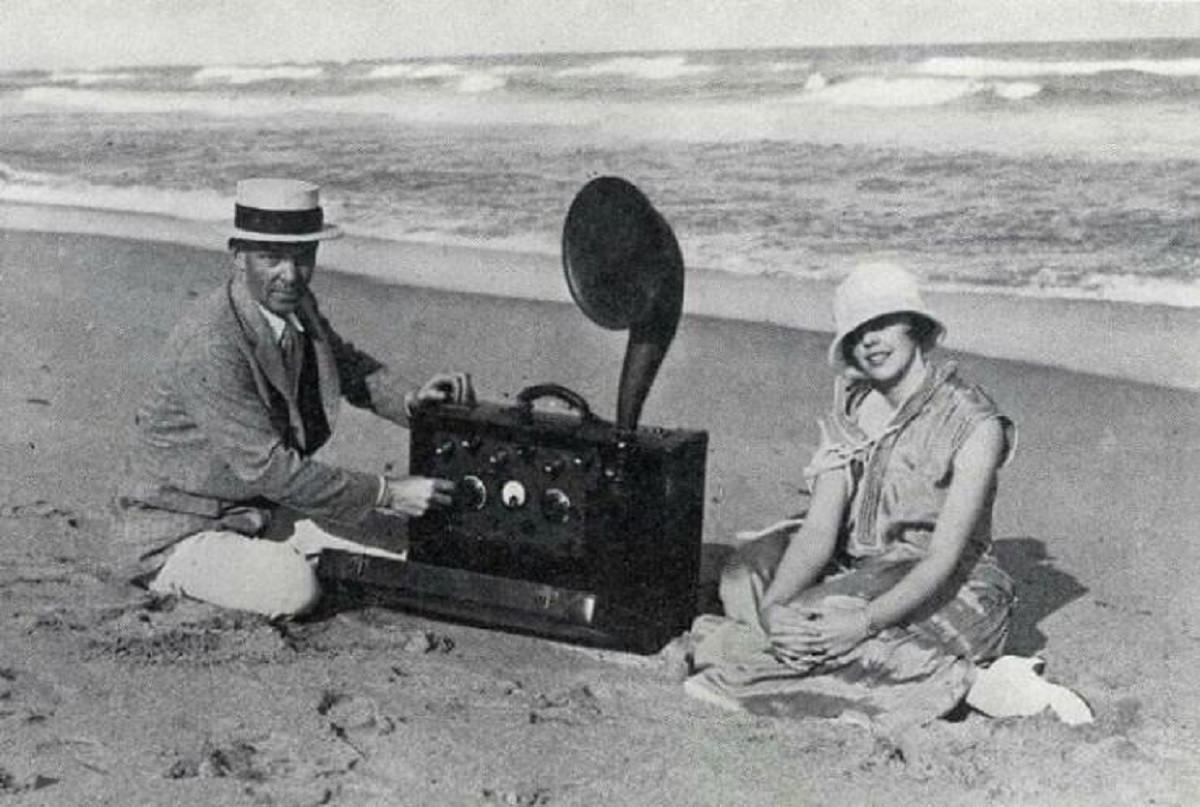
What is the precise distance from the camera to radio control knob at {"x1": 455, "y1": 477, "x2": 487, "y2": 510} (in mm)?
3332

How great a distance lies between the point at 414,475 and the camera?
3.43 metres

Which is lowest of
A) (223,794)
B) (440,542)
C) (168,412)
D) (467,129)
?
(223,794)

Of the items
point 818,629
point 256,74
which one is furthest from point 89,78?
point 818,629

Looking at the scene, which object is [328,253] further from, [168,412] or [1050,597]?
[1050,597]

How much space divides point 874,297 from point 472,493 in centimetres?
109

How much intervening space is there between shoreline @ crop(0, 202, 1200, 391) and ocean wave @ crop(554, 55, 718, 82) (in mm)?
1538

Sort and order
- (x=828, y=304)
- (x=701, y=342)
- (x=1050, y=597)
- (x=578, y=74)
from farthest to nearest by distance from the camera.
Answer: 1. (x=578, y=74)
2. (x=828, y=304)
3. (x=701, y=342)
4. (x=1050, y=597)

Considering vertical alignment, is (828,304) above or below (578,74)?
below

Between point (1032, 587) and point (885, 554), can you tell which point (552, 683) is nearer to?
point (885, 554)

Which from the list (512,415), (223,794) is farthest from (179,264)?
(223,794)

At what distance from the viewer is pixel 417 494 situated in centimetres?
331

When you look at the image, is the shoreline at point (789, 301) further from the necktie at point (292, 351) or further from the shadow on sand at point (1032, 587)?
the necktie at point (292, 351)

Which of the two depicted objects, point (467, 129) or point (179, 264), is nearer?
point (179, 264)

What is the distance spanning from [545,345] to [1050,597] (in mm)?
3463
